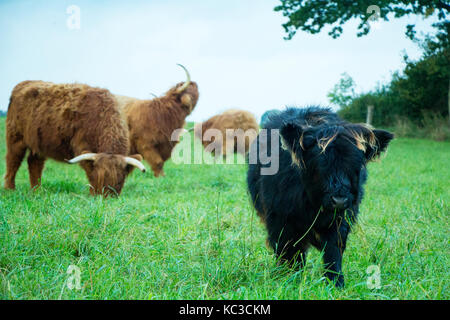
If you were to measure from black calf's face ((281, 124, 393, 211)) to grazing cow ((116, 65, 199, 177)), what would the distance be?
6149mm

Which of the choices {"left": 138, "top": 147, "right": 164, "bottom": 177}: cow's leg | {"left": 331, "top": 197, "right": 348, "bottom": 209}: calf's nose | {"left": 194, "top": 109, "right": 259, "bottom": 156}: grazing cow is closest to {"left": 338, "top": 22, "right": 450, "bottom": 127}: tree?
{"left": 194, "top": 109, "right": 259, "bottom": 156}: grazing cow

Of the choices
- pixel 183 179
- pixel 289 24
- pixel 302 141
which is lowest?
pixel 183 179

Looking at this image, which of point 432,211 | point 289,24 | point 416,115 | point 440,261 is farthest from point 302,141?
point 416,115

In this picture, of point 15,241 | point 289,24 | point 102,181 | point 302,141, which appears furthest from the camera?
point 289,24

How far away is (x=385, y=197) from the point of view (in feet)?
18.2

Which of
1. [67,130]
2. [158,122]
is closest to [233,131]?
[158,122]

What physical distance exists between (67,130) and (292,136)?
4701mm

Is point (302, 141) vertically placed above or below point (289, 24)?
below

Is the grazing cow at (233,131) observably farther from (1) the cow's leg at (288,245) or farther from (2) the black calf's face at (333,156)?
(2) the black calf's face at (333,156)

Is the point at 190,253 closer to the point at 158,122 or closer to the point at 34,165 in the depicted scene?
the point at 34,165

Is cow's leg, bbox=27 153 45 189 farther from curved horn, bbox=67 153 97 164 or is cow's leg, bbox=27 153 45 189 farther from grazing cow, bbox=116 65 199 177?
grazing cow, bbox=116 65 199 177

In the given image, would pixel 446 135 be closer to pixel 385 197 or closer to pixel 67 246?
pixel 385 197

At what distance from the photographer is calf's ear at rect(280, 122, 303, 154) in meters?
2.38
